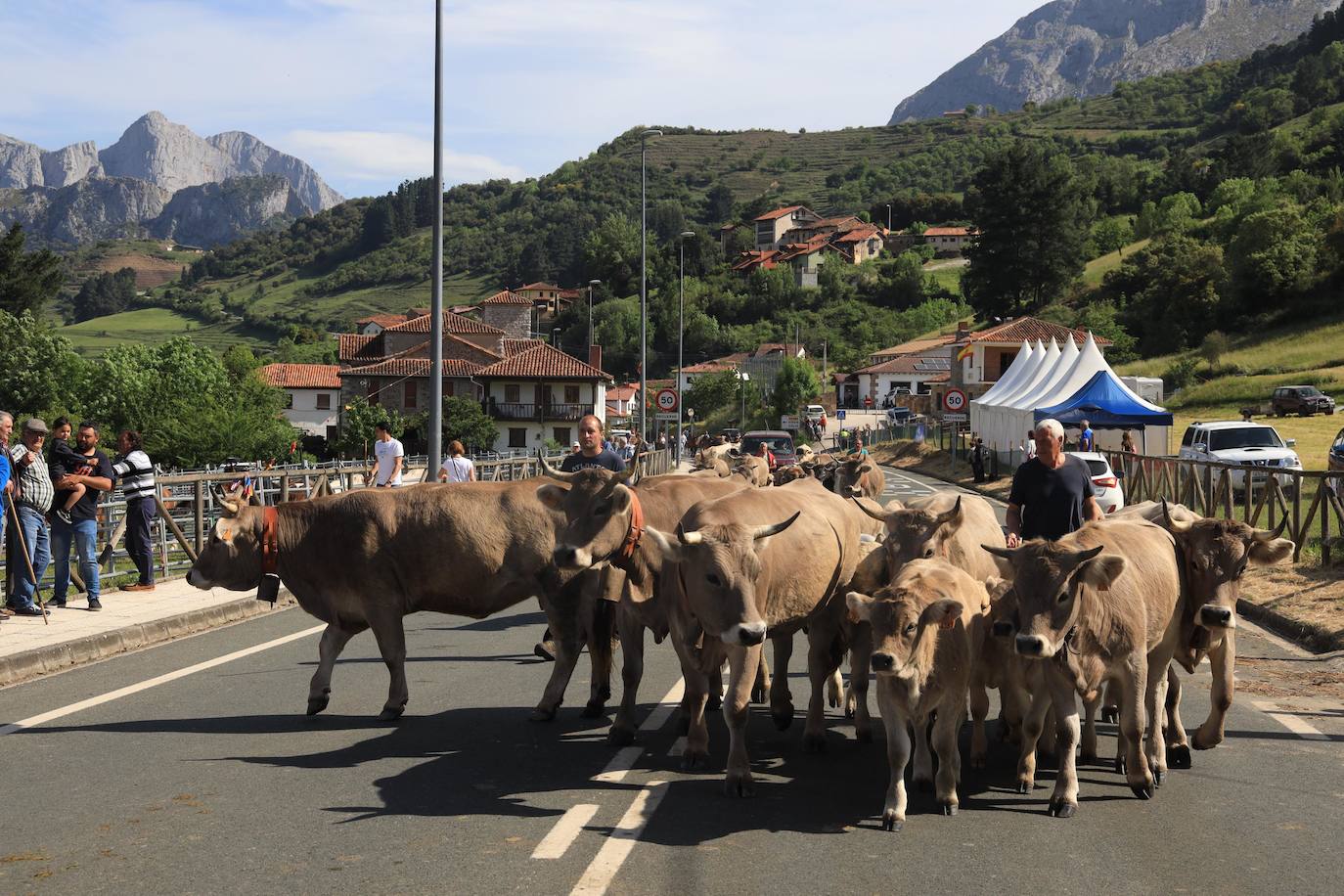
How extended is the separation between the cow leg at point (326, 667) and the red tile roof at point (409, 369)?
85.8m

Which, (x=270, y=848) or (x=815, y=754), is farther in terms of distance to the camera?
(x=815, y=754)

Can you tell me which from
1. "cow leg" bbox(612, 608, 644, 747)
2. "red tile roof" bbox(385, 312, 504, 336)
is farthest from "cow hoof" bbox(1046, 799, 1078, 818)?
"red tile roof" bbox(385, 312, 504, 336)

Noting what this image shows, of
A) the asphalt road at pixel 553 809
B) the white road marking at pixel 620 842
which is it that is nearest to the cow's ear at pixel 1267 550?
the asphalt road at pixel 553 809

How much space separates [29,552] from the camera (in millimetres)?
13812

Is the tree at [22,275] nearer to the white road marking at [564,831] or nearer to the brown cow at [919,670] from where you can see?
the white road marking at [564,831]

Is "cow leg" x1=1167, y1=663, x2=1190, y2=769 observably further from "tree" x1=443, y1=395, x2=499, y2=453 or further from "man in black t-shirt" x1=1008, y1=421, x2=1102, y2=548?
"tree" x1=443, y1=395, x2=499, y2=453

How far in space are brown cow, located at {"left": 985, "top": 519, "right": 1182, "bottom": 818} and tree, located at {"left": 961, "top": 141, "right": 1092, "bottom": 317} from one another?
111283 millimetres

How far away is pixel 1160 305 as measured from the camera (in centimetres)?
9606

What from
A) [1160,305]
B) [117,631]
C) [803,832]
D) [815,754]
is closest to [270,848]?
[803,832]

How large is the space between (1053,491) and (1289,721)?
2398mm

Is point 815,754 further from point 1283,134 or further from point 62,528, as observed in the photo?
point 1283,134

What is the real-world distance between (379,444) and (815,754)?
13.4 metres

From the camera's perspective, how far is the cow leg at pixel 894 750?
651 cm

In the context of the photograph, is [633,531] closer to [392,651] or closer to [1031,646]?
[392,651]
